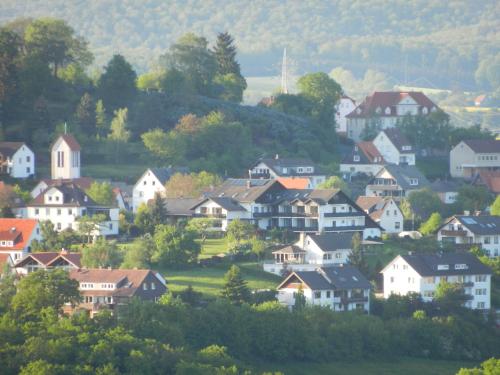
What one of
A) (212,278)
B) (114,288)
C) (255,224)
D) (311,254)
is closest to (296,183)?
(255,224)

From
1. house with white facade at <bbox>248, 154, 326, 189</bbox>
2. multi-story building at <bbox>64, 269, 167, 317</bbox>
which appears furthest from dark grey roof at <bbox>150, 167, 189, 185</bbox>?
multi-story building at <bbox>64, 269, 167, 317</bbox>

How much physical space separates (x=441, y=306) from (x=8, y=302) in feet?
59.1

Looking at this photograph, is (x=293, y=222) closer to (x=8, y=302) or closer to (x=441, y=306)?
(x=441, y=306)

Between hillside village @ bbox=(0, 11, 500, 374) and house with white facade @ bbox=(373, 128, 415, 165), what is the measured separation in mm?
106

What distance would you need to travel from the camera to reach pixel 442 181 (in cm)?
10994

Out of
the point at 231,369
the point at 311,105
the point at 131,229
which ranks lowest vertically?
the point at 231,369

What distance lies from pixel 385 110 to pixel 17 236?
155 feet

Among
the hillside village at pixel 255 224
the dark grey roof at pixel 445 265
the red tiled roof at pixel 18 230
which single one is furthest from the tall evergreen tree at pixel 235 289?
the red tiled roof at pixel 18 230

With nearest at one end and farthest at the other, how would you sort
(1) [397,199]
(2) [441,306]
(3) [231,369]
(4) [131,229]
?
(3) [231,369]
(2) [441,306]
(4) [131,229]
(1) [397,199]

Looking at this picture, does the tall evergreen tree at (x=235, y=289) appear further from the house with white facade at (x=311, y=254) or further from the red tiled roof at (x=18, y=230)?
the red tiled roof at (x=18, y=230)

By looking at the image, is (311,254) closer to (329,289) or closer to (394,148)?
(329,289)

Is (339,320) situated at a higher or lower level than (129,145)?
lower

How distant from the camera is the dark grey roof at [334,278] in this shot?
80581mm

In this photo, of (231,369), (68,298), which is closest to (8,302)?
(68,298)
